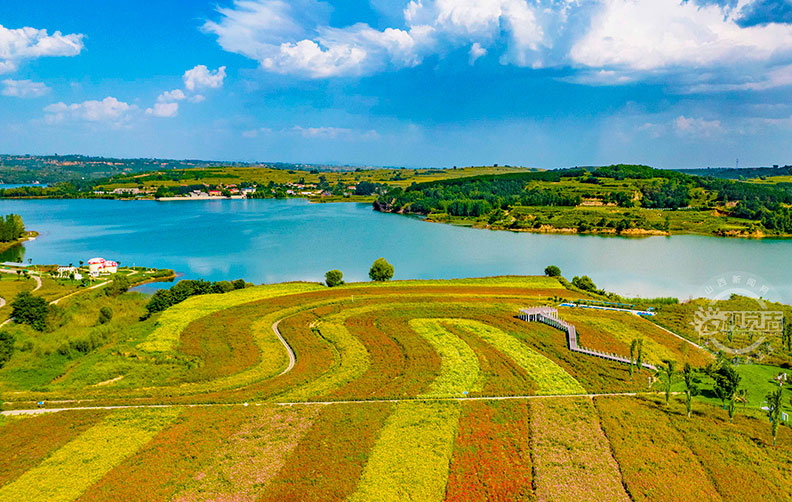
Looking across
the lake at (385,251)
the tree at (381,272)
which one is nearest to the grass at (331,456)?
the tree at (381,272)

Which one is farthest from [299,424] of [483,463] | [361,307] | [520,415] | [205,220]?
[205,220]

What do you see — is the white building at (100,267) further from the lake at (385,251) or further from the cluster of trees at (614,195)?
the cluster of trees at (614,195)

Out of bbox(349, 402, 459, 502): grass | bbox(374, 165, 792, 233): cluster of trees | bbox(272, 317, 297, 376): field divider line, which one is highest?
bbox(374, 165, 792, 233): cluster of trees

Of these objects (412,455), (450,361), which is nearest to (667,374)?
(450,361)

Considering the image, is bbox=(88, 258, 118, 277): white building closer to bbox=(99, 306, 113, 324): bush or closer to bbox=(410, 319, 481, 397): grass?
bbox=(99, 306, 113, 324): bush

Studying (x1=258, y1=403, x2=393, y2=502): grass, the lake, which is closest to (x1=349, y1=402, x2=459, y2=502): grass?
(x1=258, y1=403, x2=393, y2=502): grass

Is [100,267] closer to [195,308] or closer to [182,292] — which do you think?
[182,292]
